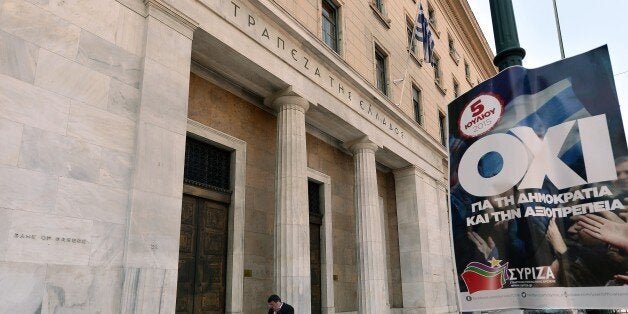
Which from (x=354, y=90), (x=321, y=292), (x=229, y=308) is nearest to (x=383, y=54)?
(x=354, y=90)

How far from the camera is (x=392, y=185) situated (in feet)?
66.7

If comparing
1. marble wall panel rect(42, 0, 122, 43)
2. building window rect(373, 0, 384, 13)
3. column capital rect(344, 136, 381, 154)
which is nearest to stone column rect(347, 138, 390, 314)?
column capital rect(344, 136, 381, 154)

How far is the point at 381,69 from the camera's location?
19078 mm

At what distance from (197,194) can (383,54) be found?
36.3 ft

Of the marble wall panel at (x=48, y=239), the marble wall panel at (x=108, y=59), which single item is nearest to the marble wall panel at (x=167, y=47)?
the marble wall panel at (x=108, y=59)

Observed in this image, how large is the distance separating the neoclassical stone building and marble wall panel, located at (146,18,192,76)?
0.03 m

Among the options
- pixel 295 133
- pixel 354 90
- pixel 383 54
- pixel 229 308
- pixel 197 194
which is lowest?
pixel 229 308

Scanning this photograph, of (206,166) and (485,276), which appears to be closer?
(485,276)

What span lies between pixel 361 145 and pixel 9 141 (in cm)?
1097

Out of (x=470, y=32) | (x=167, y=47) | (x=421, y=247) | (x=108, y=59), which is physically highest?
(x=470, y=32)

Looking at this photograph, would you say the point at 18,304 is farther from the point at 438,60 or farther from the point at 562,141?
the point at 438,60

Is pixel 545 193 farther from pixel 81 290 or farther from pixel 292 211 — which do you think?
pixel 292 211

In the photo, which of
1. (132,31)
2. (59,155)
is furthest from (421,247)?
(59,155)

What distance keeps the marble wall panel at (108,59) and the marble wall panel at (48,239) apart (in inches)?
99.4
